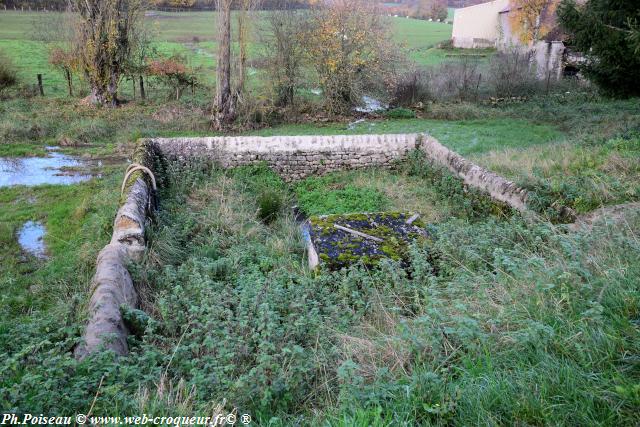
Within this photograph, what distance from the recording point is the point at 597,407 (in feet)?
7.43

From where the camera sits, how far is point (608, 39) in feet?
35.6

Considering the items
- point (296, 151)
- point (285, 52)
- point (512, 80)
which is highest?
point (285, 52)

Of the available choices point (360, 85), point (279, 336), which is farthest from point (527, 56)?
point (279, 336)

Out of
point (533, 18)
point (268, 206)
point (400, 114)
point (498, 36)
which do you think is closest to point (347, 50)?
point (400, 114)

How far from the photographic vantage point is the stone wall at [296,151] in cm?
1031

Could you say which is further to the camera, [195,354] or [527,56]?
[527,56]

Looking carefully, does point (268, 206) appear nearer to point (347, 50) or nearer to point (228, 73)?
point (228, 73)

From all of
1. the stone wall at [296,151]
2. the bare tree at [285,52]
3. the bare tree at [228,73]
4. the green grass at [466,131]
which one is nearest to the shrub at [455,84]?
the green grass at [466,131]

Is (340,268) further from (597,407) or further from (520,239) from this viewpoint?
(597,407)

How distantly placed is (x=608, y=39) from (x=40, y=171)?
Result: 13835 millimetres

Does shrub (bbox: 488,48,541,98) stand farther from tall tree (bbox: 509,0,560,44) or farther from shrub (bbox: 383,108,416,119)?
tall tree (bbox: 509,0,560,44)

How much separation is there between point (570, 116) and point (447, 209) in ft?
36.9

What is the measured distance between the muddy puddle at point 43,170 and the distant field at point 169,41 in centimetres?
858

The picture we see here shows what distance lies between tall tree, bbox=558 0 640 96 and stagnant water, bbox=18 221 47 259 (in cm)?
1226
